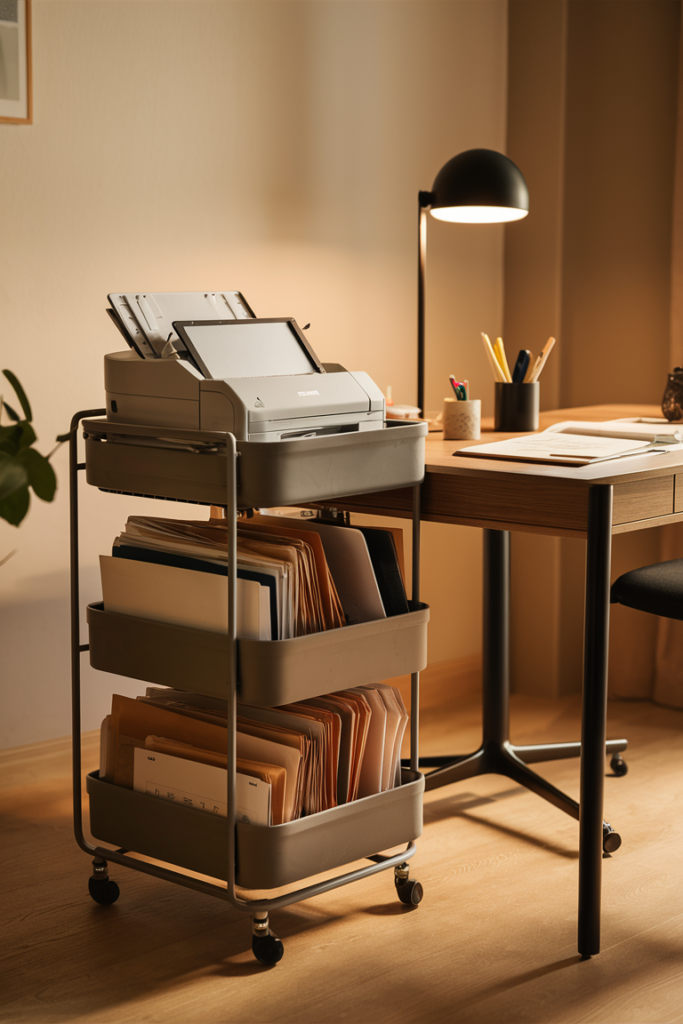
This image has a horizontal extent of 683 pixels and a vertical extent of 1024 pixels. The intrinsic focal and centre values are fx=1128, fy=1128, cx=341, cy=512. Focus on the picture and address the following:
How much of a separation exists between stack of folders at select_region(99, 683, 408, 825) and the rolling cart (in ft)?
0.10

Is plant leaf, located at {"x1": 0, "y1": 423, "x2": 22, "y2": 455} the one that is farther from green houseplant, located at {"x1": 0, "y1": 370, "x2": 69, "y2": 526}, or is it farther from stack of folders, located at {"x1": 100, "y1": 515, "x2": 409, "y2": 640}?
stack of folders, located at {"x1": 100, "y1": 515, "x2": 409, "y2": 640}

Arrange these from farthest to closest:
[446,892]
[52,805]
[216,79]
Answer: [216,79] < [52,805] < [446,892]

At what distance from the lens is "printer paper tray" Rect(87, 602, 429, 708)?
1631 millimetres

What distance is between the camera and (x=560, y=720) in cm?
295

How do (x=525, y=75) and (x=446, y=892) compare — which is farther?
(x=525, y=75)

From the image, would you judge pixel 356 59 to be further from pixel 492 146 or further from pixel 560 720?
pixel 560 720

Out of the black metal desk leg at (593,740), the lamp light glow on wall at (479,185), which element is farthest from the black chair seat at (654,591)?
the lamp light glow on wall at (479,185)

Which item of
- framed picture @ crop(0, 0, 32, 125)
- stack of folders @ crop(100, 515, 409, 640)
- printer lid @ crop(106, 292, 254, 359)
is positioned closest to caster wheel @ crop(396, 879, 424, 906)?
stack of folders @ crop(100, 515, 409, 640)

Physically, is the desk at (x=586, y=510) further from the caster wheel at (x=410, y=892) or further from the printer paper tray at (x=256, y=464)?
the caster wheel at (x=410, y=892)

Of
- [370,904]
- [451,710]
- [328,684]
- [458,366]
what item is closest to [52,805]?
[370,904]

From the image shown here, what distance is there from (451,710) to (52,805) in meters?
1.14

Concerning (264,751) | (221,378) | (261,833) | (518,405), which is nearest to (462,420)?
(518,405)

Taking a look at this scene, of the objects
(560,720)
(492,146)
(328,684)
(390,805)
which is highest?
(492,146)

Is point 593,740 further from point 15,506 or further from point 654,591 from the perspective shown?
point 15,506
